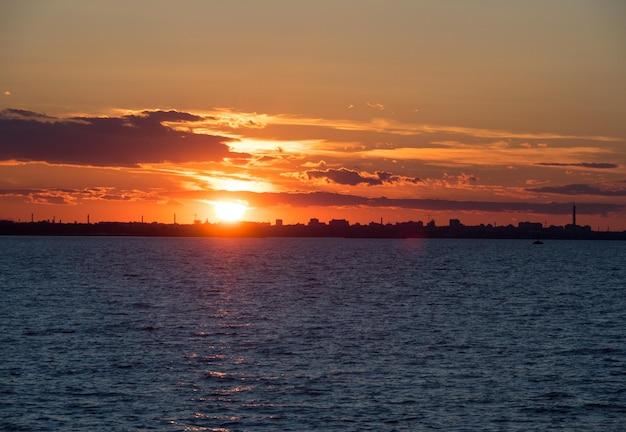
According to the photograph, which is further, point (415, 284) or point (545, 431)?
point (415, 284)

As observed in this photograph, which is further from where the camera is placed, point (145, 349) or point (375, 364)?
point (145, 349)

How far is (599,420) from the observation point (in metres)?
37.5

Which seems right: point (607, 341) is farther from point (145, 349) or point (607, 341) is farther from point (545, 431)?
point (145, 349)

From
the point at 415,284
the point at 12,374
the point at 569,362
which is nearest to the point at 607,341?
the point at 569,362

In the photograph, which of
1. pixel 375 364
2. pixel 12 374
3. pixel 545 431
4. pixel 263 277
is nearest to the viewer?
pixel 545 431

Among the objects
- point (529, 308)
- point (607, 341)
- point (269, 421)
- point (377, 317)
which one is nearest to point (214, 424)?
point (269, 421)

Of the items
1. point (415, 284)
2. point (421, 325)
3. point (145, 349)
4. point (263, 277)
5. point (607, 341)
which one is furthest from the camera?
point (263, 277)

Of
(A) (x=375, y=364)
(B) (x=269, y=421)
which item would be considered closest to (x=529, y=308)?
Answer: (A) (x=375, y=364)

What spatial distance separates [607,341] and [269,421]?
33542 millimetres

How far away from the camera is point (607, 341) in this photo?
61.1 m

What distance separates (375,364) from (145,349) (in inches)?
600

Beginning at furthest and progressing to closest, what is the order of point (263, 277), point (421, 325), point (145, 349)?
point (263, 277) < point (421, 325) < point (145, 349)

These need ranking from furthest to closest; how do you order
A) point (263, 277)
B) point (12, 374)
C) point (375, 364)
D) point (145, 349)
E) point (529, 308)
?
point (263, 277) → point (529, 308) → point (145, 349) → point (375, 364) → point (12, 374)

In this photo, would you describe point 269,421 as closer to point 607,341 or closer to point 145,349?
→ point 145,349
